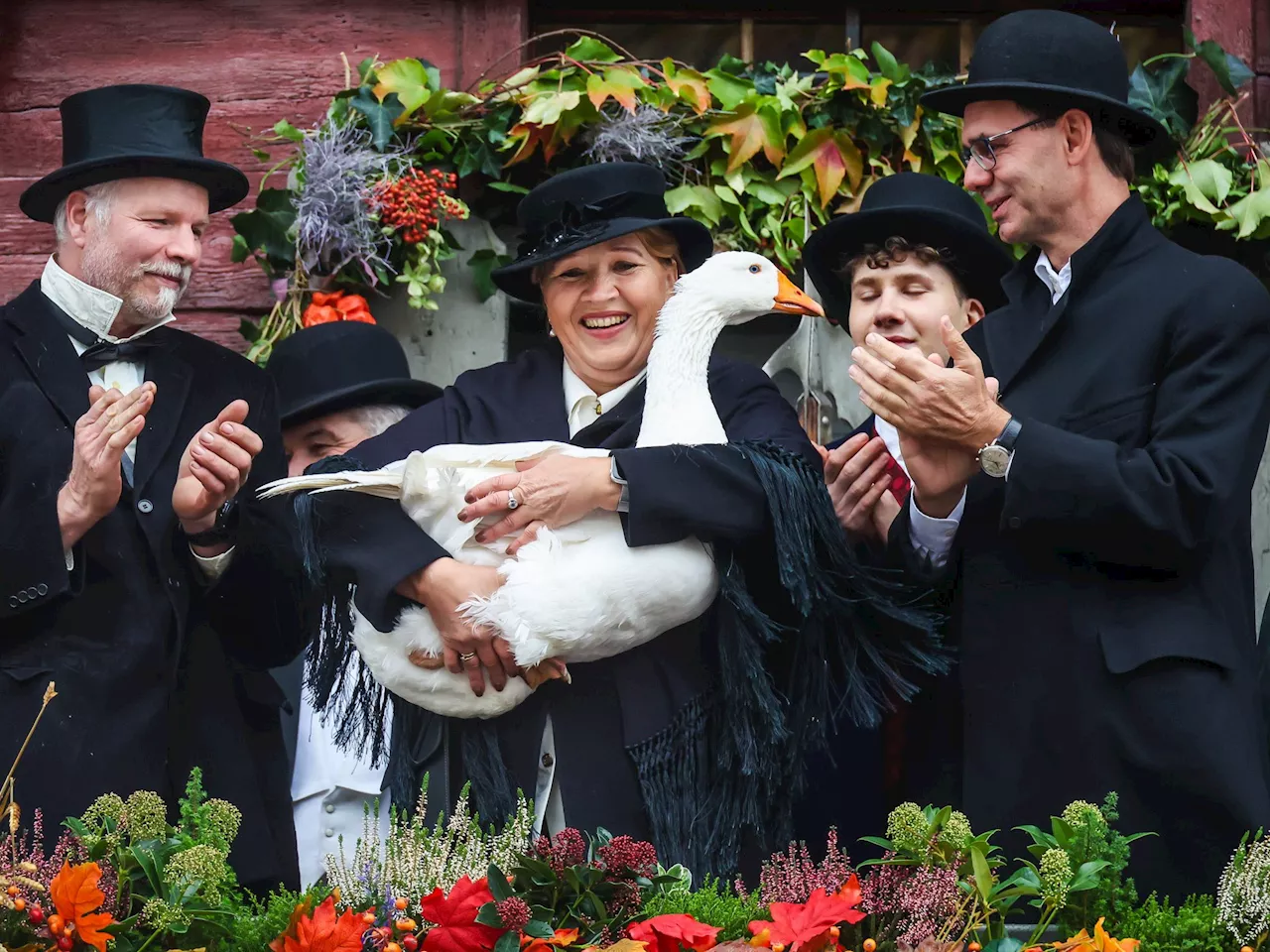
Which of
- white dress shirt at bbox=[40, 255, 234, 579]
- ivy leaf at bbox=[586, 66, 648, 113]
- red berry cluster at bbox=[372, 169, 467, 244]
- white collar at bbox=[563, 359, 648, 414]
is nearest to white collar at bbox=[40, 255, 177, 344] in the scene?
white dress shirt at bbox=[40, 255, 234, 579]

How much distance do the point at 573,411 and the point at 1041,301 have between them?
3.01ft

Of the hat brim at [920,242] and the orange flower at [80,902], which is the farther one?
the hat brim at [920,242]

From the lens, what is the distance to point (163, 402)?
4.02 metres

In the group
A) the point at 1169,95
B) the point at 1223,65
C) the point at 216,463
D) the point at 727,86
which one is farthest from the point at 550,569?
the point at 1223,65

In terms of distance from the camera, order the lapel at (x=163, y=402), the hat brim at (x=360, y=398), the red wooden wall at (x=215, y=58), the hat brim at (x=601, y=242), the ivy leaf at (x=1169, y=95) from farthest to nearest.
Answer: the red wooden wall at (x=215, y=58) < the ivy leaf at (x=1169, y=95) < the hat brim at (x=360, y=398) < the lapel at (x=163, y=402) < the hat brim at (x=601, y=242)

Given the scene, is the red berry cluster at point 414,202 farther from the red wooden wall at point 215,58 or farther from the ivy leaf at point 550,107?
the red wooden wall at point 215,58

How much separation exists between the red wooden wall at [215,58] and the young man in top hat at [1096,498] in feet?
6.65

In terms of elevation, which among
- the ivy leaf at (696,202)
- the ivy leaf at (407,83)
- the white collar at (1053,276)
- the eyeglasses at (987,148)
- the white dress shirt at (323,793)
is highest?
the eyeglasses at (987,148)

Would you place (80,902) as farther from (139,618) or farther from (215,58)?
(215,58)

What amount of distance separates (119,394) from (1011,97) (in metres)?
1.77

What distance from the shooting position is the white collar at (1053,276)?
3.75 m

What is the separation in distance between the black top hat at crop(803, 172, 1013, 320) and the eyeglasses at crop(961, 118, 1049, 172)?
9.6 inches

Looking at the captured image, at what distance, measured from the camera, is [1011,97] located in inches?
149

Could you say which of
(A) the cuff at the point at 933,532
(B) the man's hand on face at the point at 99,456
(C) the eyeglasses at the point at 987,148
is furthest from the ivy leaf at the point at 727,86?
(B) the man's hand on face at the point at 99,456
